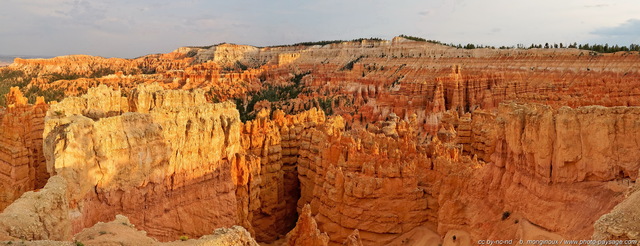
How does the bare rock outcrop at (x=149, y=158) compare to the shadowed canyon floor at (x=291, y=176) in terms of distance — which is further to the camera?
the bare rock outcrop at (x=149, y=158)

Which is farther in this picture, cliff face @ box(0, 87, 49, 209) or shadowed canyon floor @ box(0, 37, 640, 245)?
cliff face @ box(0, 87, 49, 209)

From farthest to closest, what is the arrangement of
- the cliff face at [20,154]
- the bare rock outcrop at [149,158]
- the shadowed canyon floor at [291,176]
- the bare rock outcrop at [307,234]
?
the cliff face at [20,154] < the bare rock outcrop at [307,234] < the bare rock outcrop at [149,158] < the shadowed canyon floor at [291,176]

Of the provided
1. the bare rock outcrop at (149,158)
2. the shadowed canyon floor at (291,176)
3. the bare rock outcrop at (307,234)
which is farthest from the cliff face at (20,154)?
the bare rock outcrop at (307,234)

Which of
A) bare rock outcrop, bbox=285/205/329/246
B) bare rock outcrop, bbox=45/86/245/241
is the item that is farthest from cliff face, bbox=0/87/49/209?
bare rock outcrop, bbox=285/205/329/246

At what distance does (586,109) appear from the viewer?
410 inches

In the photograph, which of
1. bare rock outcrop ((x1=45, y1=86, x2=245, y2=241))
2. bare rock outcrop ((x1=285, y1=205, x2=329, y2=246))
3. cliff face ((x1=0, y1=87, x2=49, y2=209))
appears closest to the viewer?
bare rock outcrop ((x1=45, y1=86, x2=245, y2=241))

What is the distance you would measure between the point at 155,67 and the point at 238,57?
32834 mm

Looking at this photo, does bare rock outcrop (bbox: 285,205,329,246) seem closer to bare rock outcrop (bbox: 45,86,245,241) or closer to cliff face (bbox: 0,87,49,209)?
bare rock outcrop (bbox: 45,86,245,241)

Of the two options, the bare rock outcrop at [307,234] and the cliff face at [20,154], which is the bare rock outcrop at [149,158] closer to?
the bare rock outcrop at [307,234]

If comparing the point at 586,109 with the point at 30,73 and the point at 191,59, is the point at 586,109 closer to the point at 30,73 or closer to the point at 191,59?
the point at 30,73

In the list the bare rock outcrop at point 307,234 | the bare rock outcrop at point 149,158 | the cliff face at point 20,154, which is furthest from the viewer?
the cliff face at point 20,154

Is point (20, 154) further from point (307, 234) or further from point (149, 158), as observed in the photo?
point (307, 234)

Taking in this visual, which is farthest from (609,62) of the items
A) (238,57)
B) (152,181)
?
(238,57)

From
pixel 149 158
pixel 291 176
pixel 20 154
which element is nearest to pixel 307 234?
pixel 149 158
